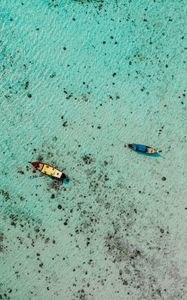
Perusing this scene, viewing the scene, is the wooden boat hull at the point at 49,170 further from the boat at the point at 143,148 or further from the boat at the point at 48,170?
the boat at the point at 143,148

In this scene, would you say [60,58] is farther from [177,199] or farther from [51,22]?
[177,199]

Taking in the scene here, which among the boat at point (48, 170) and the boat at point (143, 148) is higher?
the boat at point (143, 148)

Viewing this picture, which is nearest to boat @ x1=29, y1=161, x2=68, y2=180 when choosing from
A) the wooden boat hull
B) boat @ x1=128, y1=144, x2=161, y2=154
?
the wooden boat hull

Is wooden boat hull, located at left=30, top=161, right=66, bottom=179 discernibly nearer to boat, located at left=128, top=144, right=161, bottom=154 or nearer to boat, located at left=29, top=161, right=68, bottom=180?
boat, located at left=29, top=161, right=68, bottom=180

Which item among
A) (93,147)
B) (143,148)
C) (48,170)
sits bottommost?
(48,170)

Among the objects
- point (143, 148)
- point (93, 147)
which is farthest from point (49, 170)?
point (143, 148)

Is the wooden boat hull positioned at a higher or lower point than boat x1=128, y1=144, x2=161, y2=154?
lower

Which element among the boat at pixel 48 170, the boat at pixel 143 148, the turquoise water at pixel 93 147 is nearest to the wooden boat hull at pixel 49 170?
the boat at pixel 48 170

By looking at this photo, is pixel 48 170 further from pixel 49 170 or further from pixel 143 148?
pixel 143 148
